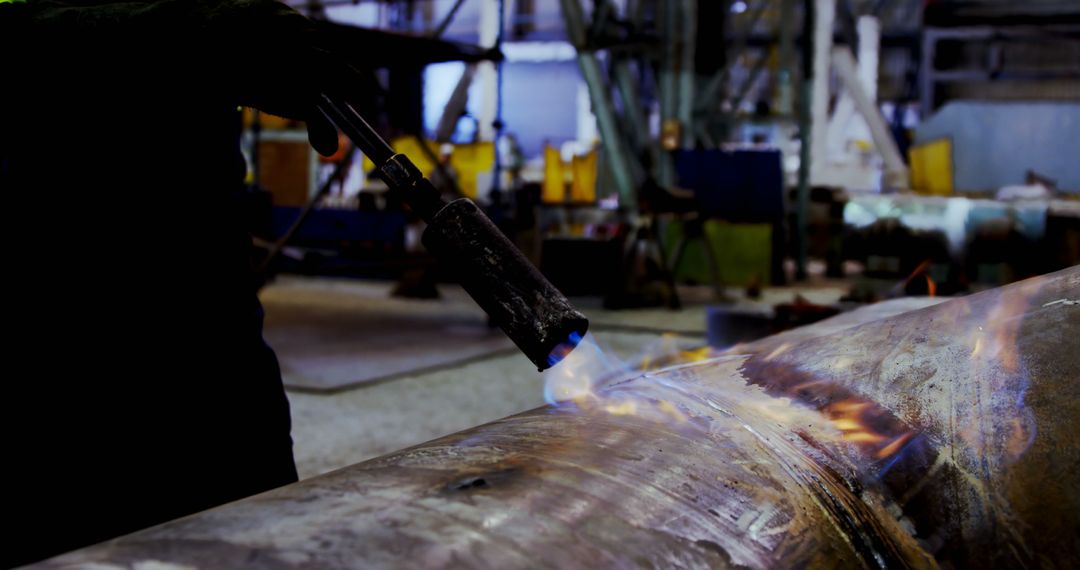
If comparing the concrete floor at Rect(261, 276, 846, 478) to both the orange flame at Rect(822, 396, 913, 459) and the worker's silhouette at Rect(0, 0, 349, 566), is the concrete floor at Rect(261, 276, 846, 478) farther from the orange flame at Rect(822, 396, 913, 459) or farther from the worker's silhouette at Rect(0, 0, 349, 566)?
the orange flame at Rect(822, 396, 913, 459)

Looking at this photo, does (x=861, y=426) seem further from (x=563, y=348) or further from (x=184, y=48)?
(x=184, y=48)

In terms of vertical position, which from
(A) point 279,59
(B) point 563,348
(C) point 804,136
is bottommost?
(B) point 563,348

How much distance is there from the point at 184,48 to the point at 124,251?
1.21ft

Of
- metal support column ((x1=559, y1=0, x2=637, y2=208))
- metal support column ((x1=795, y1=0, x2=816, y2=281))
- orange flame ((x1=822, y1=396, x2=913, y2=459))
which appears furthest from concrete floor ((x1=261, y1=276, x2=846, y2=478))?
metal support column ((x1=795, y1=0, x2=816, y2=281))

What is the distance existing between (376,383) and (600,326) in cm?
264

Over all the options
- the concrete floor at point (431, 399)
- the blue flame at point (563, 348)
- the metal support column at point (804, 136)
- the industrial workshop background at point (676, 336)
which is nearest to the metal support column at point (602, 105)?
the industrial workshop background at point (676, 336)

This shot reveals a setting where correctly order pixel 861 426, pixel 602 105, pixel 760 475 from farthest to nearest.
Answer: pixel 602 105 < pixel 861 426 < pixel 760 475

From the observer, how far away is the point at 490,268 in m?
1.50

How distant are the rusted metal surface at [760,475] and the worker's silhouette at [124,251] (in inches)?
25.3

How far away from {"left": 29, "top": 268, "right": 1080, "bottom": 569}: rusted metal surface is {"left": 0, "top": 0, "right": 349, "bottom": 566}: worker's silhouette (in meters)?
0.64

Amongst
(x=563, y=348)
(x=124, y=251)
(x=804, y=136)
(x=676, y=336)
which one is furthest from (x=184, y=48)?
(x=804, y=136)

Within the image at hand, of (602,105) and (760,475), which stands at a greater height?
(602,105)

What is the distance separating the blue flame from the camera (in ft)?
4.93

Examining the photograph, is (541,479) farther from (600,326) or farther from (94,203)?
(600,326)
